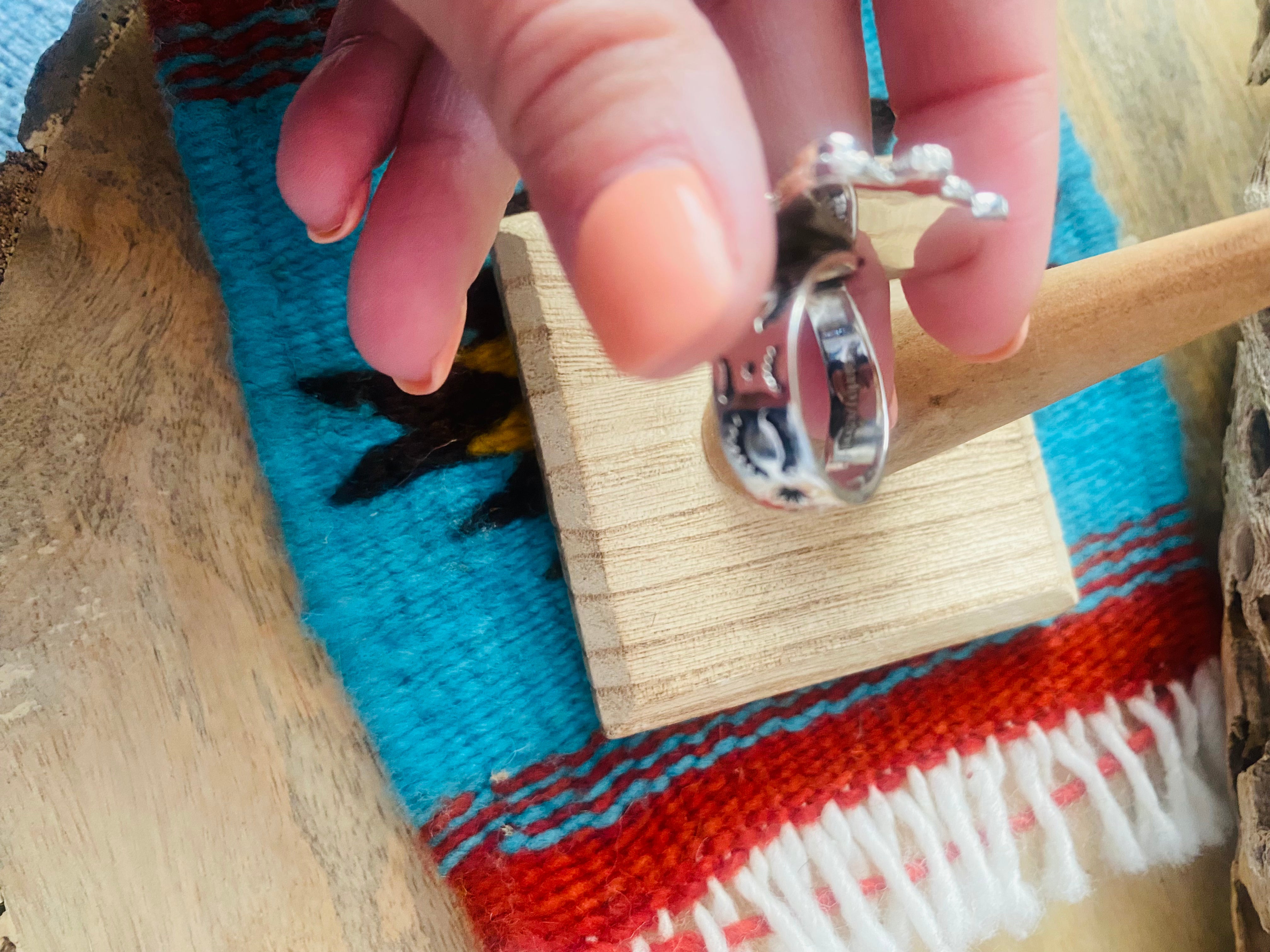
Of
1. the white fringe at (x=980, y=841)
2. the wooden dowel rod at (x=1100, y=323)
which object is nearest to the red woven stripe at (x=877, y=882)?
the white fringe at (x=980, y=841)

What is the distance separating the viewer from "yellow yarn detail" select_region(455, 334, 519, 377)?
0.42 m

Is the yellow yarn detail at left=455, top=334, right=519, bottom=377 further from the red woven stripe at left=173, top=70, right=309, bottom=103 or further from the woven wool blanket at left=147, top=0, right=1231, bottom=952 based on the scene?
the red woven stripe at left=173, top=70, right=309, bottom=103

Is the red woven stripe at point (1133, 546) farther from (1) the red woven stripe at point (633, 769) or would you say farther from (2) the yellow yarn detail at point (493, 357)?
(2) the yellow yarn detail at point (493, 357)

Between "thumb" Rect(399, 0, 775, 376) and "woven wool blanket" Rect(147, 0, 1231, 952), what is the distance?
8.6 inches

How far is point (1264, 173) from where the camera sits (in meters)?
0.44

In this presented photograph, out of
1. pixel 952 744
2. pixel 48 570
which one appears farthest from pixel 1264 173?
pixel 48 570

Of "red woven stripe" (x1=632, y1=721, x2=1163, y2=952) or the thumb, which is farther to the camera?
"red woven stripe" (x1=632, y1=721, x2=1163, y2=952)

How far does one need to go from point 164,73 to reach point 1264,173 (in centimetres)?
50

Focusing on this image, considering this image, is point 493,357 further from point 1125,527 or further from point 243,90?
point 1125,527

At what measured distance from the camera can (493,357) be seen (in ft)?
1.37

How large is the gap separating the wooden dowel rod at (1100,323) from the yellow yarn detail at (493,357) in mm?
173

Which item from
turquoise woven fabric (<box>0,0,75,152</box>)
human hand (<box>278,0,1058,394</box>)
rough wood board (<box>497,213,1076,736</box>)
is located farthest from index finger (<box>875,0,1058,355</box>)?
turquoise woven fabric (<box>0,0,75,152</box>)

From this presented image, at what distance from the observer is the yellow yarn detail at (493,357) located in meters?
0.42

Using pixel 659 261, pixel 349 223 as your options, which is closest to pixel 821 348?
pixel 659 261
